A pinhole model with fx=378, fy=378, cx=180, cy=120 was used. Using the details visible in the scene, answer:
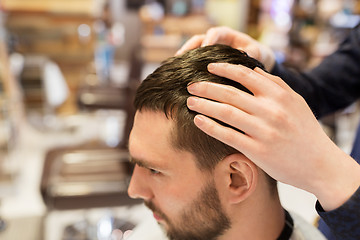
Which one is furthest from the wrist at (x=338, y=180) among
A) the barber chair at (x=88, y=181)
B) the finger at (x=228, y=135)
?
the barber chair at (x=88, y=181)

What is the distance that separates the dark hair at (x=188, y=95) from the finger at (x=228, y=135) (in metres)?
0.14

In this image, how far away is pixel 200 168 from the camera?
0.81 m

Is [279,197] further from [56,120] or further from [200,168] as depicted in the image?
[56,120]

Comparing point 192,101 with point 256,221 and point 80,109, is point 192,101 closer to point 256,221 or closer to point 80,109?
point 256,221

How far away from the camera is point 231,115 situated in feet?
1.91

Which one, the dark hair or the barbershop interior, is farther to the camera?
the barbershop interior

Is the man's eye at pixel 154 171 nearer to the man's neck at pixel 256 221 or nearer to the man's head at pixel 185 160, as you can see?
the man's head at pixel 185 160

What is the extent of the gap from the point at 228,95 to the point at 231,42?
1.40 ft

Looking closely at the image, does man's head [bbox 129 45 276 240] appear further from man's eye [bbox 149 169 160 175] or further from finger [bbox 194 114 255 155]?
finger [bbox 194 114 255 155]

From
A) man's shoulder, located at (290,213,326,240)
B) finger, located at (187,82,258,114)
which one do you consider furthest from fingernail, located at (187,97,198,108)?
man's shoulder, located at (290,213,326,240)

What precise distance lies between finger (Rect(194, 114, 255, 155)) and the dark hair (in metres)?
0.14

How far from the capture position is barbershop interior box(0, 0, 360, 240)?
1946mm

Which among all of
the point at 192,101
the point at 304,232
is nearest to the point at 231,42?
the point at 192,101

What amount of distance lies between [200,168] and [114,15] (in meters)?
8.32
